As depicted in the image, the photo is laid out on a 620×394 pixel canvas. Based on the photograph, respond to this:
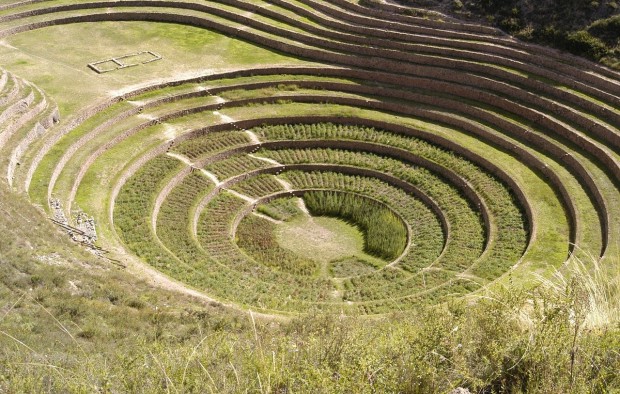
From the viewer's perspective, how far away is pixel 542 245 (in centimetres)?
2641

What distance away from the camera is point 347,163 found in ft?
114

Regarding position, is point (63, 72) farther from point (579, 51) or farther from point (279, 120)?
point (579, 51)

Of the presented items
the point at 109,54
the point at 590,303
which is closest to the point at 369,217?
the point at 590,303

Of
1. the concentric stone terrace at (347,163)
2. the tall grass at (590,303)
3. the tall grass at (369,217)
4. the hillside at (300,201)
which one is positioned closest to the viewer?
the hillside at (300,201)

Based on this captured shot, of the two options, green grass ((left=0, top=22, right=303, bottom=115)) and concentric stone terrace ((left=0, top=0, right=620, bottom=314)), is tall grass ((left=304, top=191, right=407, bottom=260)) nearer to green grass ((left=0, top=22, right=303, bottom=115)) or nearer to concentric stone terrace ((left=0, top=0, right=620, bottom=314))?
concentric stone terrace ((left=0, top=0, right=620, bottom=314))

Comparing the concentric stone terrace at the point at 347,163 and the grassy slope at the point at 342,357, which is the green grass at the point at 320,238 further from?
the grassy slope at the point at 342,357

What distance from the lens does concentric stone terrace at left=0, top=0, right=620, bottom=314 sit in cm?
2627

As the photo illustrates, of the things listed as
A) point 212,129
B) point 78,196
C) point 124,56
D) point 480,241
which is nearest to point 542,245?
point 480,241

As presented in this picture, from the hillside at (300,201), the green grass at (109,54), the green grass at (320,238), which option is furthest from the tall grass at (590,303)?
the green grass at (109,54)

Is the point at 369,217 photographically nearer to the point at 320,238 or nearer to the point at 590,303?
the point at 320,238

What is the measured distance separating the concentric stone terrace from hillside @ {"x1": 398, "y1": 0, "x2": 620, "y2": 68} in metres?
1.34

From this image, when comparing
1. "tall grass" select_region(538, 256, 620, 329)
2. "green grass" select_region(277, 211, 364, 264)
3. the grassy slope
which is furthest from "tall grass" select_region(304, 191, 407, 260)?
"tall grass" select_region(538, 256, 620, 329)

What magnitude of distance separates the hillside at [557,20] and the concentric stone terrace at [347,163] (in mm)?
1342

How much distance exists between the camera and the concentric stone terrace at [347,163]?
2627 cm
